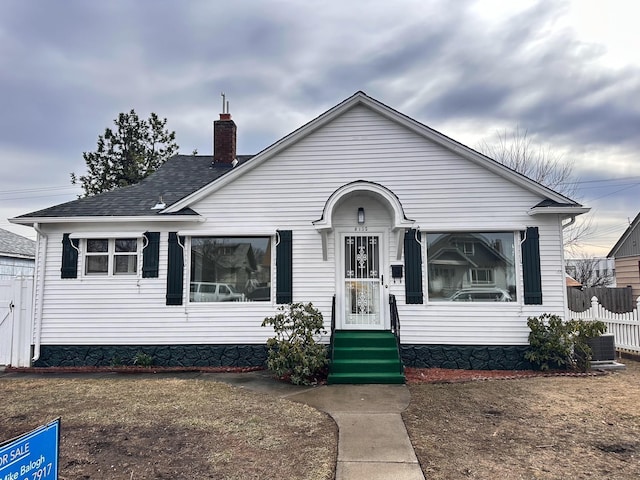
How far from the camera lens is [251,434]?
448 cm

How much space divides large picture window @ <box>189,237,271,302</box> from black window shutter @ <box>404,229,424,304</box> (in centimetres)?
294

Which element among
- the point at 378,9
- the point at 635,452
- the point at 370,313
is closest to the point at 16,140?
the point at 378,9

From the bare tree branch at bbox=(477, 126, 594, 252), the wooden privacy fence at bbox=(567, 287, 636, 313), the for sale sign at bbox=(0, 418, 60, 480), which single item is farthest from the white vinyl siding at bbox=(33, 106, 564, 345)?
the bare tree branch at bbox=(477, 126, 594, 252)

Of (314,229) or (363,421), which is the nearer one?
(363,421)

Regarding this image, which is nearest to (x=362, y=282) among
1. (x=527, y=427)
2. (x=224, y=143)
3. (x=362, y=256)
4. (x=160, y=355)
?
(x=362, y=256)

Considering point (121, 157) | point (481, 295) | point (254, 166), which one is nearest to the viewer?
point (481, 295)

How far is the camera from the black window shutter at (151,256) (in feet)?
27.3

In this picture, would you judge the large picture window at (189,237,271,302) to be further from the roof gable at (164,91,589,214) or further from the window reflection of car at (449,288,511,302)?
the window reflection of car at (449,288,511,302)

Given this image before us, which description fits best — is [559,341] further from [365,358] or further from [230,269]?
[230,269]

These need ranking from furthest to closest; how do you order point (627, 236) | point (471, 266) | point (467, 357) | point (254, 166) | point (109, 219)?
point (627, 236) → point (254, 166) → point (109, 219) → point (471, 266) → point (467, 357)

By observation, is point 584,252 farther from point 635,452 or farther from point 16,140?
point 16,140

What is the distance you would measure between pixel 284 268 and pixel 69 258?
15.5 ft

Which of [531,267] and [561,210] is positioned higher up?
[561,210]

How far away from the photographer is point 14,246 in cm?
1797
